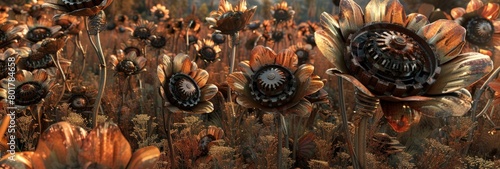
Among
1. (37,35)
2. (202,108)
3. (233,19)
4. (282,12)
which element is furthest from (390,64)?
(282,12)

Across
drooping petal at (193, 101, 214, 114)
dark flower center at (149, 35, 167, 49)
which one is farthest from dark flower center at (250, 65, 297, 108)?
dark flower center at (149, 35, 167, 49)

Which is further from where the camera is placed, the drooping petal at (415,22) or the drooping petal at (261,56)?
the drooping petal at (261,56)

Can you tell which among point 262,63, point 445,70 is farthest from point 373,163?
point 445,70

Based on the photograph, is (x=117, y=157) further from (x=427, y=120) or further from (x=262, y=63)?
(x=427, y=120)

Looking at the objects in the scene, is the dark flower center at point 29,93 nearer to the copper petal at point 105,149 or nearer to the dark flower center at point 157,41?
the copper petal at point 105,149

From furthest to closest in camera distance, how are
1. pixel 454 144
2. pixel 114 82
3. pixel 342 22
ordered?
pixel 114 82 < pixel 454 144 < pixel 342 22

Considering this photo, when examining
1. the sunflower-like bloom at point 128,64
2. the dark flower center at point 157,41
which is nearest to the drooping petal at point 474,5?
the sunflower-like bloom at point 128,64

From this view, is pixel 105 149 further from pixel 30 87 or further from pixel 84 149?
pixel 30 87
